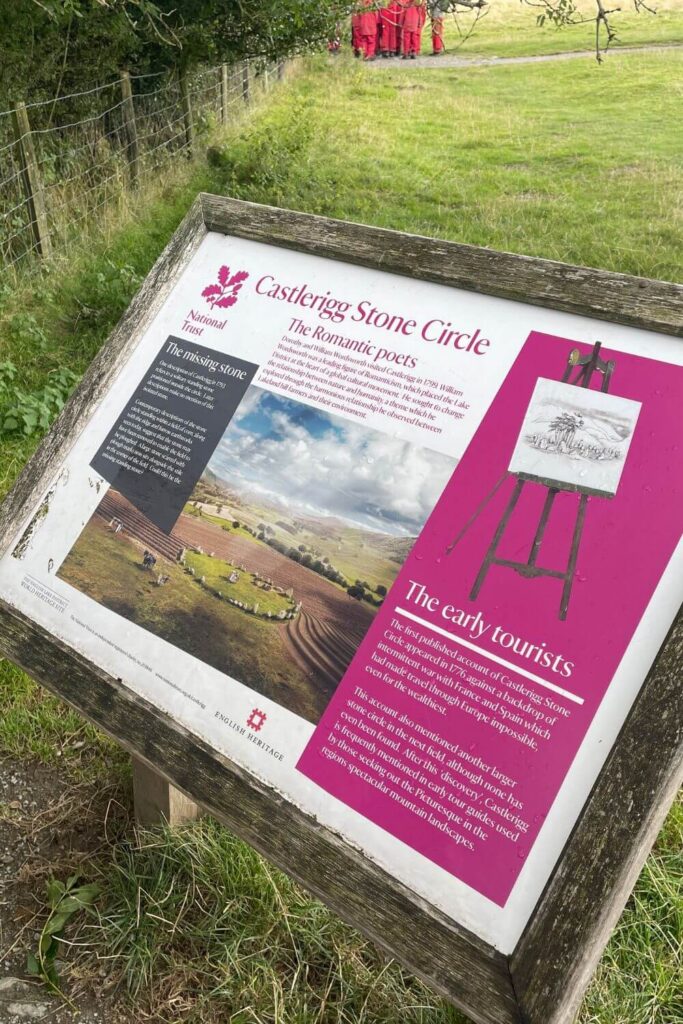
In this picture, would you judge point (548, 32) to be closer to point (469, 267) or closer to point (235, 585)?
point (469, 267)

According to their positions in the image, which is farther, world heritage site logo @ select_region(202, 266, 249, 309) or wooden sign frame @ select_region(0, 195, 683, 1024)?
world heritage site logo @ select_region(202, 266, 249, 309)

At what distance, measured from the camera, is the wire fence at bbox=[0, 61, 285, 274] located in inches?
234

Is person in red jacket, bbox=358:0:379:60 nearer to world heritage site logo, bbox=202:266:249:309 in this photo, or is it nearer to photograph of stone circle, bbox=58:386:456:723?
world heritage site logo, bbox=202:266:249:309

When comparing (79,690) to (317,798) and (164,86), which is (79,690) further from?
(164,86)

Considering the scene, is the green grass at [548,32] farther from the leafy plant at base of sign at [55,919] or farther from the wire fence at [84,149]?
the leafy plant at base of sign at [55,919]

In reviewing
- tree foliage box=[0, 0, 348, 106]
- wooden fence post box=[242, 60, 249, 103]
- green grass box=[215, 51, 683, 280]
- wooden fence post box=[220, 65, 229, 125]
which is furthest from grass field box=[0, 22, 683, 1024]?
tree foliage box=[0, 0, 348, 106]

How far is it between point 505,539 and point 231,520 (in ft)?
2.06

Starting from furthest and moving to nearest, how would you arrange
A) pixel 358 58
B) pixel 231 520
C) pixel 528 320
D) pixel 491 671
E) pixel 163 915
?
pixel 358 58 < pixel 163 915 < pixel 231 520 < pixel 528 320 < pixel 491 671

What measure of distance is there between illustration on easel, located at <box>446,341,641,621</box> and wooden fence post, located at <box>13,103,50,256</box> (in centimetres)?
544

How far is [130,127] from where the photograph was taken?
25.7 feet

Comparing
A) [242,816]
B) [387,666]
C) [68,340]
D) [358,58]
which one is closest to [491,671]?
[387,666]

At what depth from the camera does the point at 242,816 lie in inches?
59.2

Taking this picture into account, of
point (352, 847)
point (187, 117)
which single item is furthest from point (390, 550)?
point (187, 117)

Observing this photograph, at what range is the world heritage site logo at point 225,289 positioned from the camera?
2084 mm
